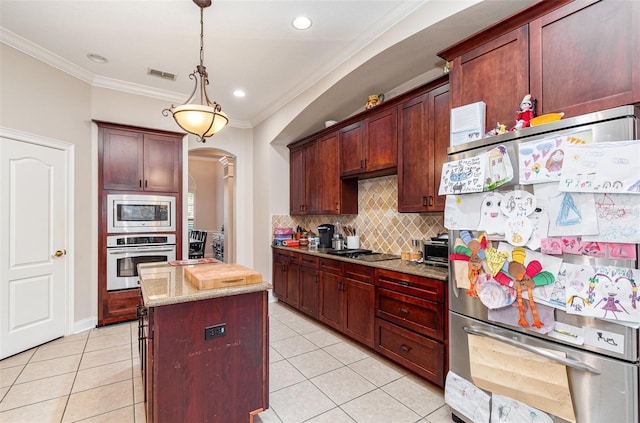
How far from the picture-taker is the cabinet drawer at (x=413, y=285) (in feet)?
7.50

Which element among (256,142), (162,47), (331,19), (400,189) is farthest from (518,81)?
(256,142)

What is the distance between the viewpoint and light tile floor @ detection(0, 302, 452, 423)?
208cm

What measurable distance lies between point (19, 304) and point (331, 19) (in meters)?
4.22

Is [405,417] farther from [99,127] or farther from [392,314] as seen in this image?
[99,127]

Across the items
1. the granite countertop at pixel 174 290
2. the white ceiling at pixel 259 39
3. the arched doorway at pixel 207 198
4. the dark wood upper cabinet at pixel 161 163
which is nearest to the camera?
the granite countertop at pixel 174 290

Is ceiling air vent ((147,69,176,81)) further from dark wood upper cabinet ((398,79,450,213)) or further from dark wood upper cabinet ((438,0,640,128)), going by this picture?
dark wood upper cabinet ((438,0,640,128))

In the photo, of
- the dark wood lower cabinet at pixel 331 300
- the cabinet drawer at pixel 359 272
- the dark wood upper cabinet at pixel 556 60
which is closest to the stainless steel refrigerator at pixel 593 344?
the dark wood upper cabinet at pixel 556 60

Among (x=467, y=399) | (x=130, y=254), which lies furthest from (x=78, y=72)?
(x=467, y=399)

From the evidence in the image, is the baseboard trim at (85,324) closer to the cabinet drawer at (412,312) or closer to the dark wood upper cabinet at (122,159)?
the dark wood upper cabinet at (122,159)

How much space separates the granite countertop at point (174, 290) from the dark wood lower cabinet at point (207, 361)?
0.06 meters

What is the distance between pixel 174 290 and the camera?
1.77 meters

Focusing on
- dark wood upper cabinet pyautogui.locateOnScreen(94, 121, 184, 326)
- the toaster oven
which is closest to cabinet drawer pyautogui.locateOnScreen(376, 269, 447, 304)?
the toaster oven

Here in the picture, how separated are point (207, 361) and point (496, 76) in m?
2.53

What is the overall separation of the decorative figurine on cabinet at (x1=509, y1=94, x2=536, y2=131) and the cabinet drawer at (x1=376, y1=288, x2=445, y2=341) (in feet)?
4.51
